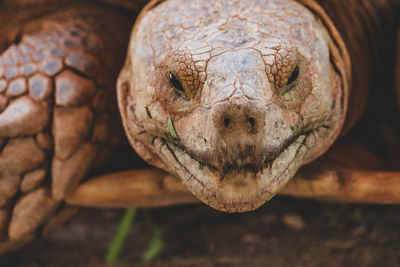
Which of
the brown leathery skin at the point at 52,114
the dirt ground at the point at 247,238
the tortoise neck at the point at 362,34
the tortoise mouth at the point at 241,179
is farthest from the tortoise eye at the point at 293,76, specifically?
the dirt ground at the point at 247,238

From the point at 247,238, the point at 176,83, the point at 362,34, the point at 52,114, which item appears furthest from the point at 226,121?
the point at 247,238

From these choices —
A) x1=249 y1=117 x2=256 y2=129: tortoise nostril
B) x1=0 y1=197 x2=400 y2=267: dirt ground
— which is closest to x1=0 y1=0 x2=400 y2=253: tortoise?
x1=249 y1=117 x2=256 y2=129: tortoise nostril

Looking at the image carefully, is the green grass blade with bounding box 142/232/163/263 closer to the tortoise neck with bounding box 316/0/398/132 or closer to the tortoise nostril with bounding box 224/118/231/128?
the tortoise neck with bounding box 316/0/398/132

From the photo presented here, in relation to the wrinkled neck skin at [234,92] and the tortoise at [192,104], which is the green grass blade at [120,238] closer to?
the tortoise at [192,104]

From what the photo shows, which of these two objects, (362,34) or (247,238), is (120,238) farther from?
(362,34)

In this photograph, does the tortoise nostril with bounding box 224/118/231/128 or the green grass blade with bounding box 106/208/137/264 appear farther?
the green grass blade with bounding box 106/208/137/264

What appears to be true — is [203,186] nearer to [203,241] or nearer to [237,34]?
[237,34]

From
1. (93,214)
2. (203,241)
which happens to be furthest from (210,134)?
(93,214)

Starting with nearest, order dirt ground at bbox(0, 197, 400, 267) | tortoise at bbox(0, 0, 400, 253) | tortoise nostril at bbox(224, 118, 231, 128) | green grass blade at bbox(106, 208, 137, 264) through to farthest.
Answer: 1. tortoise nostril at bbox(224, 118, 231, 128)
2. tortoise at bbox(0, 0, 400, 253)
3. dirt ground at bbox(0, 197, 400, 267)
4. green grass blade at bbox(106, 208, 137, 264)
